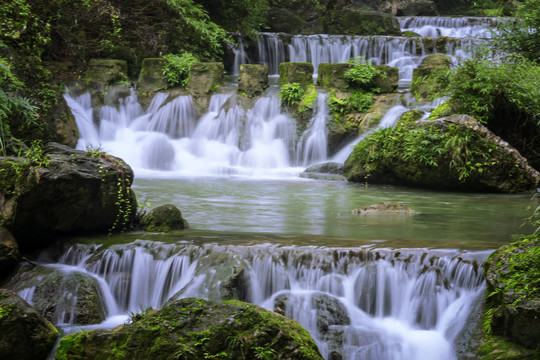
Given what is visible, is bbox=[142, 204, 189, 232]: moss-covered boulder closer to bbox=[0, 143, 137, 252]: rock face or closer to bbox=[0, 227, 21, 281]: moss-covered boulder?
bbox=[0, 143, 137, 252]: rock face

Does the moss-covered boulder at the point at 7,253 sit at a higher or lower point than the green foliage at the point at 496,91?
lower

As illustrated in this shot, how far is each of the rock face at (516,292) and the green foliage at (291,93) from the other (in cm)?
1055

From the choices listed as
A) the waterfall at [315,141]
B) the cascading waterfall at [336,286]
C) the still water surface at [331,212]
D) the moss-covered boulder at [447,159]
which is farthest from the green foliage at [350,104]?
the cascading waterfall at [336,286]

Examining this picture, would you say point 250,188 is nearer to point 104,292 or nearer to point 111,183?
point 111,183

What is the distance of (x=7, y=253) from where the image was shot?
228 inches

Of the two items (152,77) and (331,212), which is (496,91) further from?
(152,77)

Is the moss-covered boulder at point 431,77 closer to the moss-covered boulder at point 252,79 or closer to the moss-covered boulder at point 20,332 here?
the moss-covered boulder at point 252,79

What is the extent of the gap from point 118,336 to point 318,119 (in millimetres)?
11501

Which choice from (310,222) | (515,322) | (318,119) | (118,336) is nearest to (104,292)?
Answer: (118,336)

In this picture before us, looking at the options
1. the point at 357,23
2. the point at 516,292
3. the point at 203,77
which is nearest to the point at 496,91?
the point at 203,77

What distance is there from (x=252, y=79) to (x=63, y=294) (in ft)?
36.9

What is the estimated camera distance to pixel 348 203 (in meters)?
9.54

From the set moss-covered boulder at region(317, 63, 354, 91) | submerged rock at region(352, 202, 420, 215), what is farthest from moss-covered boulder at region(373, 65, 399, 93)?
submerged rock at region(352, 202, 420, 215)

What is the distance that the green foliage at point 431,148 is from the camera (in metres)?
11.0
